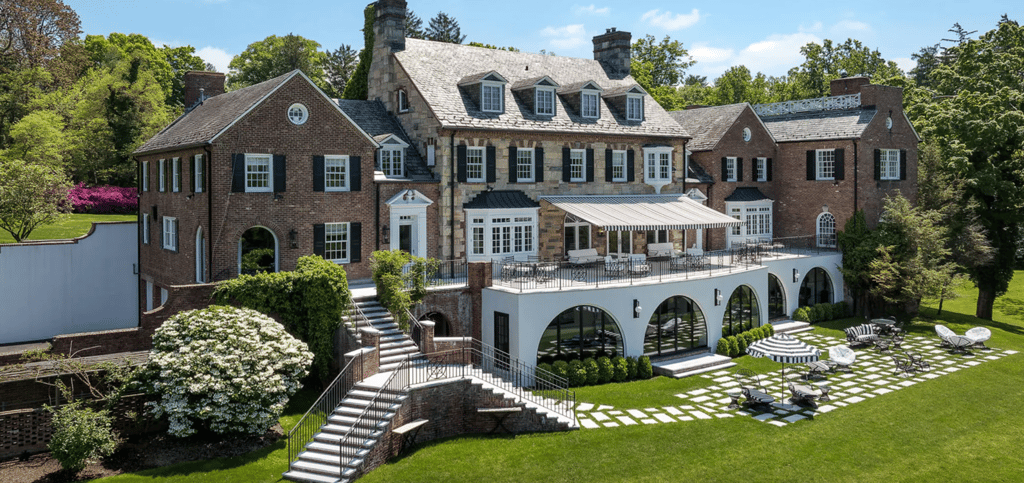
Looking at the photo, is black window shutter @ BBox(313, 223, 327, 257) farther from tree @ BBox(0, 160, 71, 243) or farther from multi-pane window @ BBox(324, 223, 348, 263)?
tree @ BBox(0, 160, 71, 243)

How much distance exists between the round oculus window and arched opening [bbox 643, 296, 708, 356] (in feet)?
47.8

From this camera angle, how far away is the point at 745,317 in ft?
112

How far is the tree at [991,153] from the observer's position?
4034 cm

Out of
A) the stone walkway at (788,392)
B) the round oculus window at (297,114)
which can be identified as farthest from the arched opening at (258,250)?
the stone walkway at (788,392)

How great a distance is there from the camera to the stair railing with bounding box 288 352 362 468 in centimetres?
2009

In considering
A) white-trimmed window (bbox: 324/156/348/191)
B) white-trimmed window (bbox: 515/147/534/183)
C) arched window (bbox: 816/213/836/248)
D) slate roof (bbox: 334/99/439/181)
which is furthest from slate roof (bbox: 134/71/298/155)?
arched window (bbox: 816/213/836/248)

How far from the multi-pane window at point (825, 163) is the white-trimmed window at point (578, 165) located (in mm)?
15358

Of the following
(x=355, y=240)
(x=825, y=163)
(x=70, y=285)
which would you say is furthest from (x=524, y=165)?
(x=70, y=285)

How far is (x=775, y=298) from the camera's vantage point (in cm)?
3847

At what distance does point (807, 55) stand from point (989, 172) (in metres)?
37.9

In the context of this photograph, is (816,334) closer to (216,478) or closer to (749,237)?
(749,237)

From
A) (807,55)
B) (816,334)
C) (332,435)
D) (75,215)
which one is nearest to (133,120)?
(75,215)

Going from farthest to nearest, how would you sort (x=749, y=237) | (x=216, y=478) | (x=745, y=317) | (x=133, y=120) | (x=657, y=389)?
(x=133, y=120) → (x=749, y=237) → (x=745, y=317) → (x=657, y=389) → (x=216, y=478)

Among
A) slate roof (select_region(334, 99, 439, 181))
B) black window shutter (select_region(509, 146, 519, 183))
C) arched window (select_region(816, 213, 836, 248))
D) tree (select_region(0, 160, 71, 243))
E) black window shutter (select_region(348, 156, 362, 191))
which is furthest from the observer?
arched window (select_region(816, 213, 836, 248))
